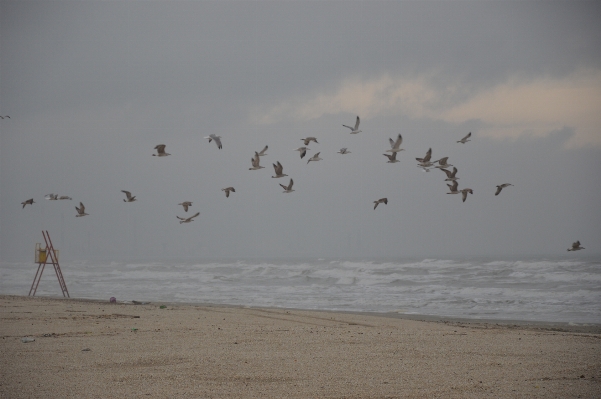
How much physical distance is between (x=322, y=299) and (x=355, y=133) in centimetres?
932

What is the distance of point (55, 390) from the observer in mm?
7102

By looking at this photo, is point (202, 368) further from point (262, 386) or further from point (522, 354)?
point (522, 354)

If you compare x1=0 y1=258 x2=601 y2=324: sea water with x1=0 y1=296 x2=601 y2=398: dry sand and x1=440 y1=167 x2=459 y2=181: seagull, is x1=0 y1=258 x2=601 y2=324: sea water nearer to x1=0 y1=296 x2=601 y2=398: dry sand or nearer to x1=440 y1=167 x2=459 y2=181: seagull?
x1=440 y1=167 x2=459 y2=181: seagull

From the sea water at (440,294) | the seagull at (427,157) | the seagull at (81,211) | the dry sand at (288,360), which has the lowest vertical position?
the sea water at (440,294)

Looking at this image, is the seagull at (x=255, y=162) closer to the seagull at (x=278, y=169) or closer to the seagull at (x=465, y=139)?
the seagull at (x=278, y=169)

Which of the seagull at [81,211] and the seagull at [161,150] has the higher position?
the seagull at [161,150]

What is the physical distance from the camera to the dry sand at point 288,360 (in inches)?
285

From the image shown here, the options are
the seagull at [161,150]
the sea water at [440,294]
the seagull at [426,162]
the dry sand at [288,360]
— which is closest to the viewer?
the dry sand at [288,360]

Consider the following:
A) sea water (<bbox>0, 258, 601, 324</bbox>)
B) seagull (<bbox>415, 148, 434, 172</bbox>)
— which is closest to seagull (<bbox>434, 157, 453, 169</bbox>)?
seagull (<bbox>415, 148, 434, 172</bbox>)

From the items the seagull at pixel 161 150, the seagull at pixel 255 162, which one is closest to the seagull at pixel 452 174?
the seagull at pixel 255 162

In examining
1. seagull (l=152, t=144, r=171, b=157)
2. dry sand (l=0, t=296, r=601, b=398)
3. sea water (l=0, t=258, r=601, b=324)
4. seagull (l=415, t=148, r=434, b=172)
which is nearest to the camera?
dry sand (l=0, t=296, r=601, b=398)

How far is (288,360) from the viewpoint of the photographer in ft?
30.2

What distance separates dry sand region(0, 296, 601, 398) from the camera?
285 inches

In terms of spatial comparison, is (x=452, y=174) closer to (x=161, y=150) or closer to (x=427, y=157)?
(x=427, y=157)
